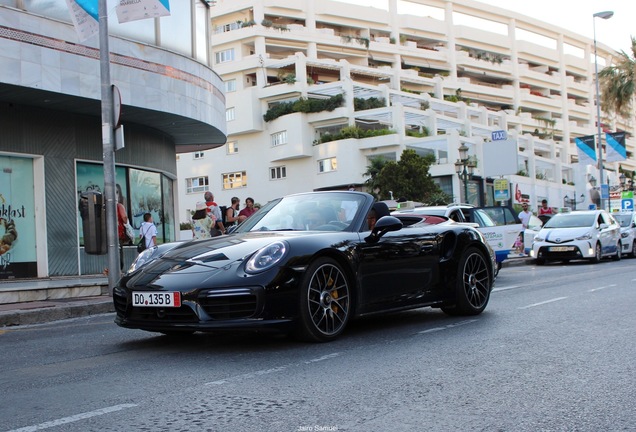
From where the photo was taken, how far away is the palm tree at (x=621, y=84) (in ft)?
148

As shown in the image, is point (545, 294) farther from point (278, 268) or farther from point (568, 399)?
point (568, 399)

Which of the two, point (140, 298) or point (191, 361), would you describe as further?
point (140, 298)

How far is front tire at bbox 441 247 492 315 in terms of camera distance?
8.20m

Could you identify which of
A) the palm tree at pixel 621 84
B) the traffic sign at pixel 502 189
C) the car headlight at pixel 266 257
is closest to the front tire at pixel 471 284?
the car headlight at pixel 266 257

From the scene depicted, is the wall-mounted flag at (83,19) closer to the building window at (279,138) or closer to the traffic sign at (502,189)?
the traffic sign at (502,189)

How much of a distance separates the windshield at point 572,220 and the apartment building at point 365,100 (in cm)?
2914

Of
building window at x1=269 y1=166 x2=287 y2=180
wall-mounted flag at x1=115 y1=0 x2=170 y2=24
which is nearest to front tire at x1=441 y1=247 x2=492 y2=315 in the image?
wall-mounted flag at x1=115 y1=0 x2=170 y2=24

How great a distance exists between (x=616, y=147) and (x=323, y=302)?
37.5 metres

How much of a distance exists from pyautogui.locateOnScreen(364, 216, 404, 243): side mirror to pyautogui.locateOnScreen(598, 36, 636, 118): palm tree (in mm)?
42162

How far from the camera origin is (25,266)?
17.4 meters

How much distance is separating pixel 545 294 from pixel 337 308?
5.43m

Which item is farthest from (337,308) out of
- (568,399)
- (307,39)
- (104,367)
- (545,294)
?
(307,39)

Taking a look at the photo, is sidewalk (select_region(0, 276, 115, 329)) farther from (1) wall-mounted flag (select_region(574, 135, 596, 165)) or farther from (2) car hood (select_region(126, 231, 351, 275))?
(1) wall-mounted flag (select_region(574, 135, 596, 165))

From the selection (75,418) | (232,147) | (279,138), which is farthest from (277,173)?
(75,418)
